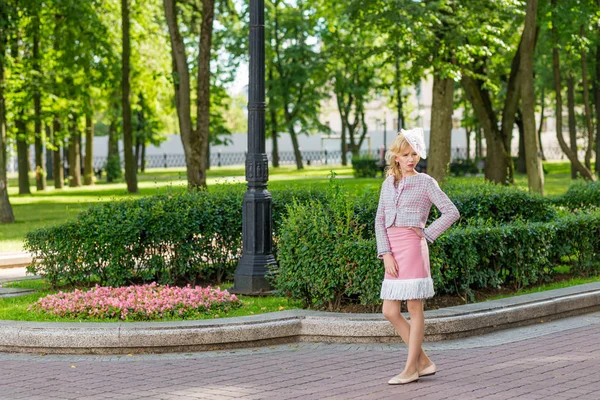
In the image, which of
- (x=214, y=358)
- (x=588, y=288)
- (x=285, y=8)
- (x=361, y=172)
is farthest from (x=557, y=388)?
(x=285, y=8)

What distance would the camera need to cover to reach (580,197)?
15.3m

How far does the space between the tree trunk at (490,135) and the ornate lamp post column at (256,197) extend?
59.8 feet

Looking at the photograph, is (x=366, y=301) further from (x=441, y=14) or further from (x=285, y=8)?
(x=285, y=8)

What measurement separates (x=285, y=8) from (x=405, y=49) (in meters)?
32.1

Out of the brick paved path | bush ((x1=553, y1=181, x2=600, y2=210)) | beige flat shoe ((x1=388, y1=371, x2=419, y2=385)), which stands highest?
bush ((x1=553, y1=181, x2=600, y2=210))

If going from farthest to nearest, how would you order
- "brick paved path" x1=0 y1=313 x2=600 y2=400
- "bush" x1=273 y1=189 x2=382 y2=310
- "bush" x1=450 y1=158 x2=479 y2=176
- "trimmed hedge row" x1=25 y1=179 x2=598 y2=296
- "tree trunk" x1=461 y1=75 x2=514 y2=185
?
1. "bush" x1=450 y1=158 x2=479 y2=176
2. "tree trunk" x1=461 y1=75 x2=514 y2=185
3. "trimmed hedge row" x1=25 y1=179 x2=598 y2=296
4. "bush" x1=273 y1=189 x2=382 y2=310
5. "brick paved path" x1=0 y1=313 x2=600 y2=400

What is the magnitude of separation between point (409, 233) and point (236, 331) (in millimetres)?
2299

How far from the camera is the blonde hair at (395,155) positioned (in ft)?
23.2

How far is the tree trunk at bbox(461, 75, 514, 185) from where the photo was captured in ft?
93.2

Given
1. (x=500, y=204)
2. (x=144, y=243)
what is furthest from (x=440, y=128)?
(x=144, y=243)

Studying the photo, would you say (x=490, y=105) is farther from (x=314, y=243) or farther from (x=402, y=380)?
(x=402, y=380)

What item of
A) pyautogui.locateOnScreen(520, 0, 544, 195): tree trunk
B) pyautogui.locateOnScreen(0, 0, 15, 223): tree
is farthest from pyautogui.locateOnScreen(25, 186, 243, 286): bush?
pyautogui.locateOnScreen(0, 0, 15, 223): tree

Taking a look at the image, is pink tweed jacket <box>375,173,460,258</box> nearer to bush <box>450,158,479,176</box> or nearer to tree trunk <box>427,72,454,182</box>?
tree trunk <box>427,72,454,182</box>

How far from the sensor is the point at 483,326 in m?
9.22
